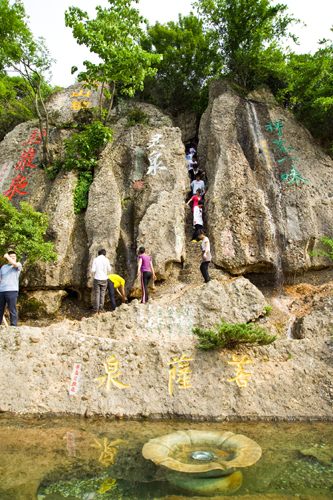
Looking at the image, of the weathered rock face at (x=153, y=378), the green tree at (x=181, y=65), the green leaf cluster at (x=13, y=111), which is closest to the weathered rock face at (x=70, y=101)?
the green leaf cluster at (x=13, y=111)

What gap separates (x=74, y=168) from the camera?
1117 cm

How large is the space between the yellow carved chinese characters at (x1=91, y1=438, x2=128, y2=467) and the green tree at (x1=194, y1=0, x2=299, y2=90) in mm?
13860

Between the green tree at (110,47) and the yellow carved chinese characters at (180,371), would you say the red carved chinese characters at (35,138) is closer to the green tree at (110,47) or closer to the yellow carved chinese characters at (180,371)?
the green tree at (110,47)

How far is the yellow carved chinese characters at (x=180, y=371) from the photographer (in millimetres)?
4988

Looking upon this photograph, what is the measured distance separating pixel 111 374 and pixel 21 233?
4776mm

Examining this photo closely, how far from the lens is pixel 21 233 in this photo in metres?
8.21

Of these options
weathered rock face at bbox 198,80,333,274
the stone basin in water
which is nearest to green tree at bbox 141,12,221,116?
weathered rock face at bbox 198,80,333,274

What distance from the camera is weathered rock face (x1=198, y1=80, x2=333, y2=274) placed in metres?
9.48

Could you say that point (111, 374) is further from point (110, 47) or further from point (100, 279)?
point (110, 47)

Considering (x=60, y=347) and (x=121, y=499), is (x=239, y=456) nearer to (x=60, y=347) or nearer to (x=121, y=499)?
(x=121, y=499)

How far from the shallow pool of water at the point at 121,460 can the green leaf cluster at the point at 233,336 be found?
1122 millimetres

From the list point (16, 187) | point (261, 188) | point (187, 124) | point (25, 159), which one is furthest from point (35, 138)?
point (261, 188)

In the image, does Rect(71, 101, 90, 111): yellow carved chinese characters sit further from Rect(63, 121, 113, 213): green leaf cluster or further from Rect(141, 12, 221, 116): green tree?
Rect(63, 121, 113, 213): green leaf cluster

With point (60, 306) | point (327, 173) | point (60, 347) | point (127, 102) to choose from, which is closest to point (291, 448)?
point (60, 347)
